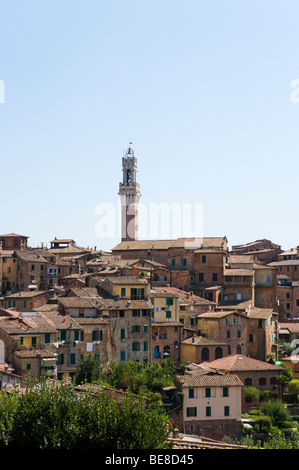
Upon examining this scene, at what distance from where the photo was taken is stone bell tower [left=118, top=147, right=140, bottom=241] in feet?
301

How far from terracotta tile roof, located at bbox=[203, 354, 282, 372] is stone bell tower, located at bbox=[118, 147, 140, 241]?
4553 centimetres

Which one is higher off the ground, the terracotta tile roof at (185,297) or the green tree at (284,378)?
the terracotta tile roof at (185,297)

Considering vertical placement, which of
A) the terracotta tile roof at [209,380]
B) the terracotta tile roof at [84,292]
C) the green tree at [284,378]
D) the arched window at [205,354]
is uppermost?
the terracotta tile roof at [84,292]

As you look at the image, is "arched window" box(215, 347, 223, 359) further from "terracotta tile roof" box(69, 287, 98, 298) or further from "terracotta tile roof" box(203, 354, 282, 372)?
"terracotta tile roof" box(69, 287, 98, 298)

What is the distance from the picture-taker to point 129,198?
95.0 metres

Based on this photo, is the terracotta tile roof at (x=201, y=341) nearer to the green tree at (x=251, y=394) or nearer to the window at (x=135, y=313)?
the window at (x=135, y=313)

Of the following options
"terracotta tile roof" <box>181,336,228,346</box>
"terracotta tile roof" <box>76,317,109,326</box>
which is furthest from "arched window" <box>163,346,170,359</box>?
"terracotta tile roof" <box>76,317,109,326</box>

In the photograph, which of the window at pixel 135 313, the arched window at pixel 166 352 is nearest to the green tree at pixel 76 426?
the window at pixel 135 313

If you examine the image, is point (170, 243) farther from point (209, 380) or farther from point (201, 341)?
point (209, 380)

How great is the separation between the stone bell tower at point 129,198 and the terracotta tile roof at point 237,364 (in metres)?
45.5

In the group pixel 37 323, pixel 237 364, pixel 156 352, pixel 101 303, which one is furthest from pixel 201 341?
pixel 37 323

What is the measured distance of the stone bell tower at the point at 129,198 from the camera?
301 feet

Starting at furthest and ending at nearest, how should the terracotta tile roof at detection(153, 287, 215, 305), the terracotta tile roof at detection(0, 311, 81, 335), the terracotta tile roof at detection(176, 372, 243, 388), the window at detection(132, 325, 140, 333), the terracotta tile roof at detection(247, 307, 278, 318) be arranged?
the terracotta tile roof at detection(247, 307, 278, 318)
the terracotta tile roof at detection(153, 287, 215, 305)
the window at detection(132, 325, 140, 333)
the terracotta tile roof at detection(0, 311, 81, 335)
the terracotta tile roof at detection(176, 372, 243, 388)
